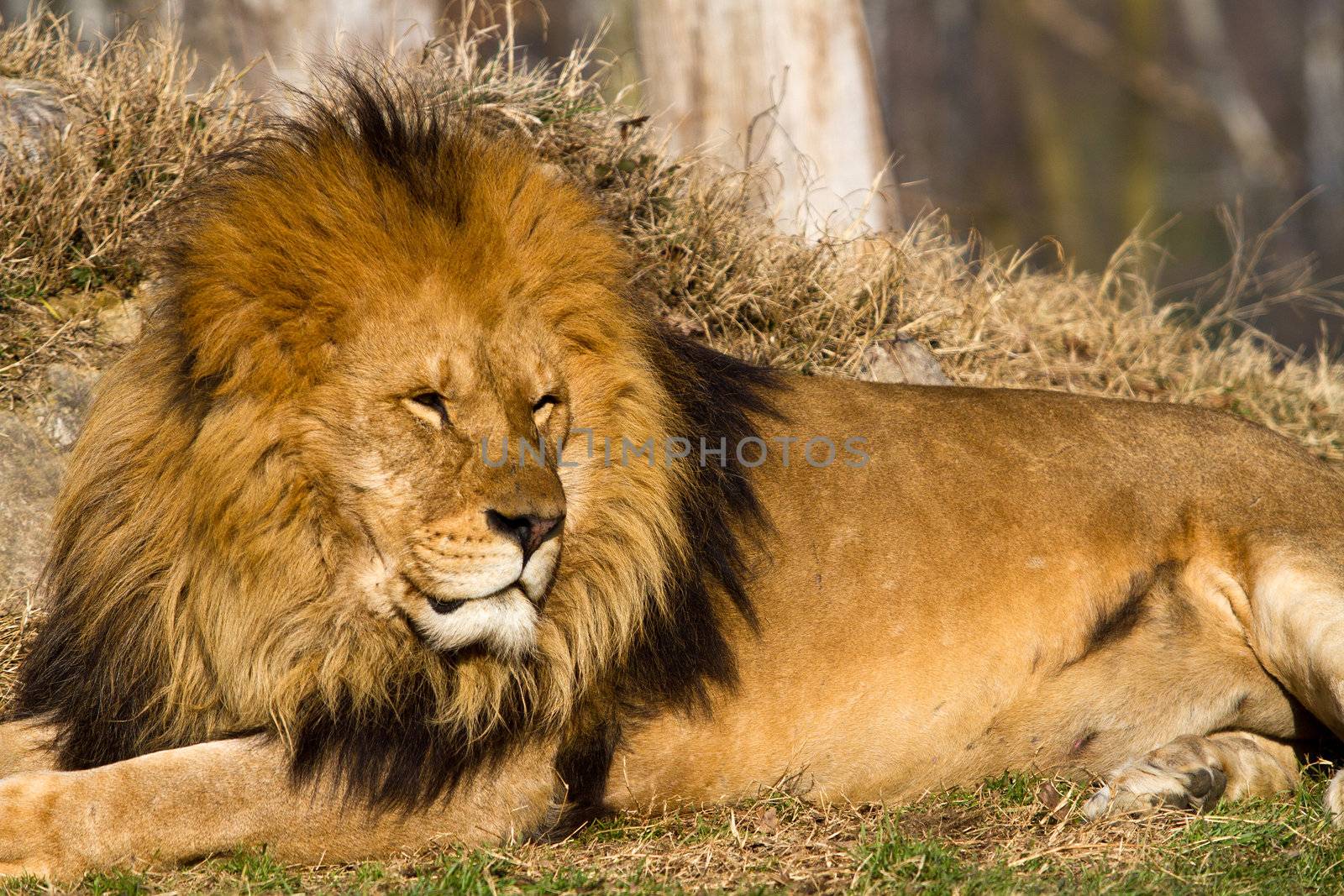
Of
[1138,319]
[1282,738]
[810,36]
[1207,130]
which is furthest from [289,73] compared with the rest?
[1207,130]

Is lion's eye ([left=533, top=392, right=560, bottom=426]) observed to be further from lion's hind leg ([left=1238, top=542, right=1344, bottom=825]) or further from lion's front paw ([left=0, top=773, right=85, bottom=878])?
lion's hind leg ([left=1238, top=542, right=1344, bottom=825])

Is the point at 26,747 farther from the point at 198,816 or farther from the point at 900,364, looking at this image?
the point at 900,364

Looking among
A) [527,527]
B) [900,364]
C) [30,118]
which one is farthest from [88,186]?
[900,364]

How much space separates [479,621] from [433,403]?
0.40 metres

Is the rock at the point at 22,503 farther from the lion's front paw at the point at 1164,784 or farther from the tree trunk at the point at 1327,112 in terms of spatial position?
the tree trunk at the point at 1327,112

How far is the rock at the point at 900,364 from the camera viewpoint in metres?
4.86

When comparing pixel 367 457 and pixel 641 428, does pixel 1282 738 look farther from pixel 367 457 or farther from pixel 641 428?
pixel 367 457

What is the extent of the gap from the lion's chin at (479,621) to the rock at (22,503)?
1864 millimetres

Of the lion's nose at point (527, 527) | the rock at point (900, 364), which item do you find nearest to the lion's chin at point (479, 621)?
the lion's nose at point (527, 527)

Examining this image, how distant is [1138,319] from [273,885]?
15.3 feet

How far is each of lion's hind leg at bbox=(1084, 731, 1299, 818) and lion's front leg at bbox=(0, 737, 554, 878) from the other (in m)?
1.42

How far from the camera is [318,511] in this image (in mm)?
2453

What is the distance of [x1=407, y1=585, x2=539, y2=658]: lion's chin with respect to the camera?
8.05 feet

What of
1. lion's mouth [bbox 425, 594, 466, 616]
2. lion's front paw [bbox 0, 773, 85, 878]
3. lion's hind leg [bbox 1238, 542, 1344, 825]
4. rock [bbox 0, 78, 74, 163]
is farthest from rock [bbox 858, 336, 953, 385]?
lion's front paw [bbox 0, 773, 85, 878]
